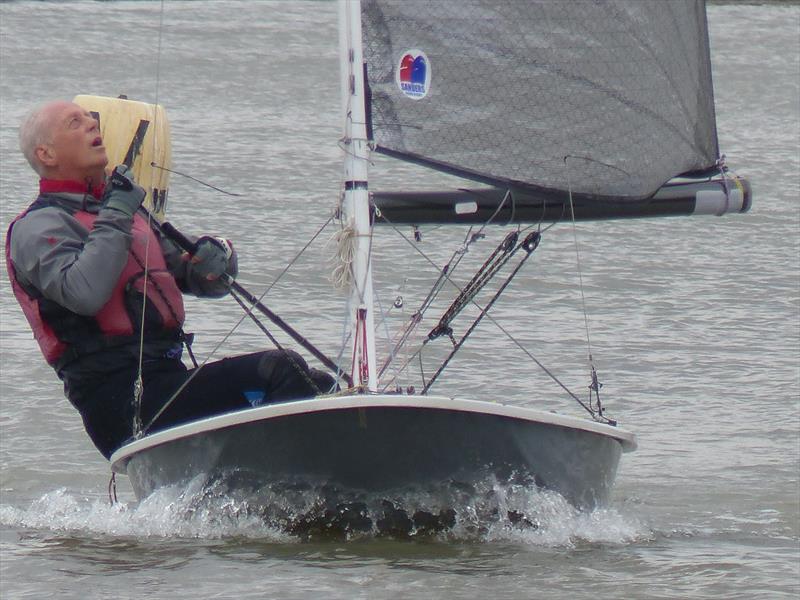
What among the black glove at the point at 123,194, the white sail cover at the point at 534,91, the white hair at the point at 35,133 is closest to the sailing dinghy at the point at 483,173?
the white sail cover at the point at 534,91

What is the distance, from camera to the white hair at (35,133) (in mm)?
4324

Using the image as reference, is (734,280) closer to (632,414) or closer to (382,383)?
(632,414)

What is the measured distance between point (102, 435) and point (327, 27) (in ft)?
52.6

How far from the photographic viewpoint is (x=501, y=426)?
13.4ft

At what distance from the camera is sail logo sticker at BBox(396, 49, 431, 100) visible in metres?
4.72

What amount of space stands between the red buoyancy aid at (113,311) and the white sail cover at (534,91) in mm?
728

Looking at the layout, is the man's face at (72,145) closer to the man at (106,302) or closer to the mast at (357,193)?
the man at (106,302)

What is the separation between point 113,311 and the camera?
4.29 metres

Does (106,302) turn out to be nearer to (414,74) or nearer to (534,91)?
(414,74)

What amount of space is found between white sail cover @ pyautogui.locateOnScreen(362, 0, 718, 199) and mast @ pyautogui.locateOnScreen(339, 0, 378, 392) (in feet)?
0.45

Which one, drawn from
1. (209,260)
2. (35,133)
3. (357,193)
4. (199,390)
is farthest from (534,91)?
(35,133)

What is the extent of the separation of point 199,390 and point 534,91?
1289mm

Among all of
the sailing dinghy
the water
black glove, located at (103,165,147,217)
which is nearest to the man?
black glove, located at (103,165,147,217)

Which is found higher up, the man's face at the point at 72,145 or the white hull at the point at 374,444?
the man's face at the point at 72,145
